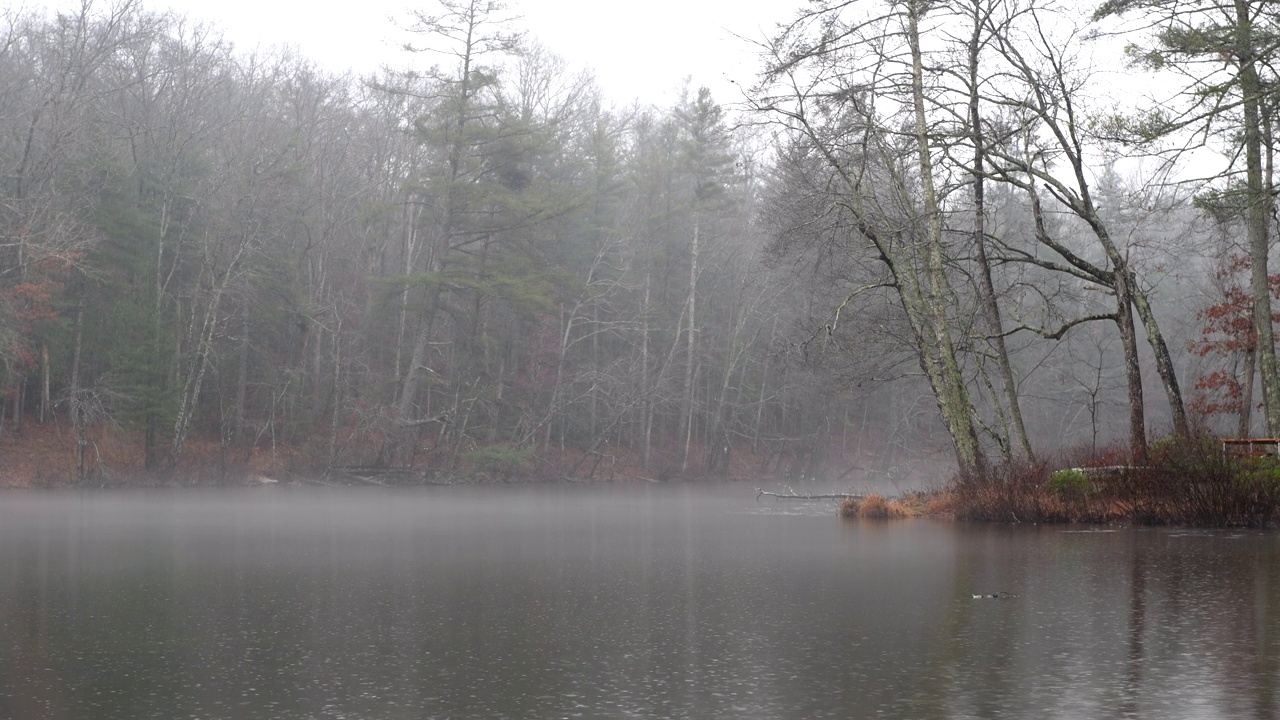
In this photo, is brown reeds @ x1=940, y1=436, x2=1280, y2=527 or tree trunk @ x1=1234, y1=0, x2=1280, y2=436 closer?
tree trunk @ x1=1234, y1=0, x2=1280, y2=436

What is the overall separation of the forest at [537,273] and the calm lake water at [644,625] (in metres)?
7.66

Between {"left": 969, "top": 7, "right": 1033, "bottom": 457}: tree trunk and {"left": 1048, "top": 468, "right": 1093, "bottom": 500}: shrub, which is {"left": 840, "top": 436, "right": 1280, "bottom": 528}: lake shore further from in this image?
{"left": 969, "top": 7, "right": 1033, "bottom": 457}: tree trunk

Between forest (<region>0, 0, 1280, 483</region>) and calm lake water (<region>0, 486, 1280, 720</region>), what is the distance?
25.1 feet

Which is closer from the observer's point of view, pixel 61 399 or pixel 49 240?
pixel 49 240

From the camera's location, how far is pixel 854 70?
2308 centimetres

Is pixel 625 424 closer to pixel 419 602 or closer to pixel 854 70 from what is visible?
pixel 854 70

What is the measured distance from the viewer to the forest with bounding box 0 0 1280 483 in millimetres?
23547

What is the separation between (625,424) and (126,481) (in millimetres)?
22583

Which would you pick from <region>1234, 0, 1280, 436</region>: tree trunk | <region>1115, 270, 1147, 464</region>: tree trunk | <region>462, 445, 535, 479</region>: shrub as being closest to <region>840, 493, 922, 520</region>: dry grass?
<region>1115, 270, 1147, 464</region>: tree trunk

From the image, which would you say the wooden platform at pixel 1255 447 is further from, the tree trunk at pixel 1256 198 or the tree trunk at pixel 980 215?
the tree trunk at pixel 980 215

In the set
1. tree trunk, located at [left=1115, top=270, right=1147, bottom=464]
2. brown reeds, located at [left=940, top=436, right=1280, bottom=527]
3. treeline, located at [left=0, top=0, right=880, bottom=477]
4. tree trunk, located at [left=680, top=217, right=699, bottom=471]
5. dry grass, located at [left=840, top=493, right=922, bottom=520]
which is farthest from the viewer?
tree trunk, located at [left=680, top=217, right=699, bottom=471]

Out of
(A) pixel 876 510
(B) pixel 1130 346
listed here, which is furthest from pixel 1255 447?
(A) pixel 876 510

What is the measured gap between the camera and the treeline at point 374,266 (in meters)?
39.3

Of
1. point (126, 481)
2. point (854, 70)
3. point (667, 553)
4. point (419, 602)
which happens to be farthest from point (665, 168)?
point (419, 602)
